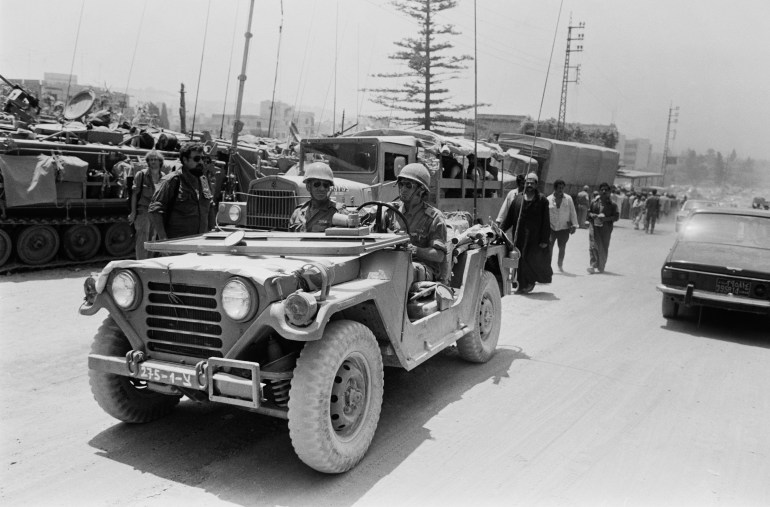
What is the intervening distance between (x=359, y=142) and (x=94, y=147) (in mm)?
4693

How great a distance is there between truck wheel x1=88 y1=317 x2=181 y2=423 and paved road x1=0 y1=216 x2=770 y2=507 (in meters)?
0.15

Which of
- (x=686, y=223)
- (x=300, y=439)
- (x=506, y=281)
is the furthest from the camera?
(x=686, y=223)

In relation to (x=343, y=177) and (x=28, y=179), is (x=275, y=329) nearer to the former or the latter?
(x=343, y=177)

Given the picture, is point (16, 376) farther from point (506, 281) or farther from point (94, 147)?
point (94, 147)

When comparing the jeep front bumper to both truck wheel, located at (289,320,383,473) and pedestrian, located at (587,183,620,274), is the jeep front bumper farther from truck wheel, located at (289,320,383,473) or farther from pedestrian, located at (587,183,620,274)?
pedestrian, located at (587,183,620,274)

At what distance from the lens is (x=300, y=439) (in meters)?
3.37

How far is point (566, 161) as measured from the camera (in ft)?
83.0

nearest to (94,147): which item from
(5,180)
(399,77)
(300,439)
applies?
(5,180)

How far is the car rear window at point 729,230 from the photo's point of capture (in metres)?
8.27

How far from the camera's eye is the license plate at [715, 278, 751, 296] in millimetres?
7254

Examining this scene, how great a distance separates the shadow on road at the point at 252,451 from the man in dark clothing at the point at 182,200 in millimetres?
2517

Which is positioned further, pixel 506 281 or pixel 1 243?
pixel 1 243

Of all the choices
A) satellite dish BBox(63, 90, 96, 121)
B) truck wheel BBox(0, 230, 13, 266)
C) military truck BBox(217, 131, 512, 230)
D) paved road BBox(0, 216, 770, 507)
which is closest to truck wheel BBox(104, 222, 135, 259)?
truck wheel BBox(0, 230, 13, 266)

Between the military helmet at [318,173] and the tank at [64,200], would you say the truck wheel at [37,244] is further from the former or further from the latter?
the military helmet at [318,173]
